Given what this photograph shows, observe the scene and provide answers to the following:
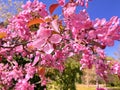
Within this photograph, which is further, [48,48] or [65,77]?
[65,77]

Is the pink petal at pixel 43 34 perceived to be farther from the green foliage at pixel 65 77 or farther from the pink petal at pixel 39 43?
the green foliage at pixel 65 77

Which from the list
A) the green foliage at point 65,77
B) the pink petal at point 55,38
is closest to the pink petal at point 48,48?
the pink petal at point 55,38

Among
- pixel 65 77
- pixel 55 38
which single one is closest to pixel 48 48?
pixel 55 38

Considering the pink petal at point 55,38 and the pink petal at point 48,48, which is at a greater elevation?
the pink petal at point 55,38

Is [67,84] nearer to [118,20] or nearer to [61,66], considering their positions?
[61,66]

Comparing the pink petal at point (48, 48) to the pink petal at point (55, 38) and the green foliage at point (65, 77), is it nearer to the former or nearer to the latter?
the pink petal at point (55, 38)

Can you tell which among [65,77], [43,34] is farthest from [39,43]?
[65,77]

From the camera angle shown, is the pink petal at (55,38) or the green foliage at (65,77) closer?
the pink petal at (55,38)

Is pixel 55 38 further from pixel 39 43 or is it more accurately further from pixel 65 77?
pixel 65 77

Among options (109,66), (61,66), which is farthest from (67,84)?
(109,66)

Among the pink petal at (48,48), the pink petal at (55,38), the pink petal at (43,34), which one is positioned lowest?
the pink petal at (48,48)

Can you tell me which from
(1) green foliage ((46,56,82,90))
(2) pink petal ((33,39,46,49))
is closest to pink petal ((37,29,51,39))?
(2) pink petal ((33,39,46,49))

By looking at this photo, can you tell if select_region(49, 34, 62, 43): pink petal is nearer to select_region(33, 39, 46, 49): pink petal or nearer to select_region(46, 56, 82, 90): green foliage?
select_region(33, 39, 46, 49): pink petal

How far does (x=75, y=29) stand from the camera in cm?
181
